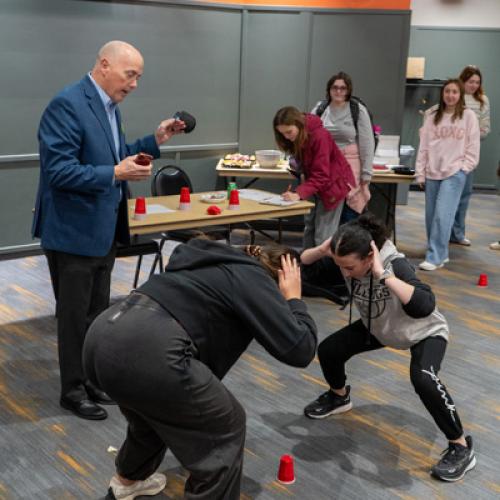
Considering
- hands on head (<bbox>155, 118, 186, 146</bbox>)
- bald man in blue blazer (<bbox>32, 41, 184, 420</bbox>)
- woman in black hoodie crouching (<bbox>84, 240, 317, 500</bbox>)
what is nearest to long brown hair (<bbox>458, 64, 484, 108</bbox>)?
hands on head (<bbox>155, 118, 186, 146</bbox>)

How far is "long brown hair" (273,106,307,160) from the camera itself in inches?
186

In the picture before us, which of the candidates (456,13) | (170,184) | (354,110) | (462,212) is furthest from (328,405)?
(456,13)

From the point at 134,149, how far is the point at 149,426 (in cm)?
171

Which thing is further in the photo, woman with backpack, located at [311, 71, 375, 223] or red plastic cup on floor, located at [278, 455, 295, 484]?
woman with backpack, located at [311, 71, 375, 223]

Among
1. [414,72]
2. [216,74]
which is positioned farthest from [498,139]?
[216,74]

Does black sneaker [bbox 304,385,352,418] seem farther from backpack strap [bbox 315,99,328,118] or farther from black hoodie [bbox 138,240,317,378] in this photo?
backpack strap [bbox 315,99,328,118]

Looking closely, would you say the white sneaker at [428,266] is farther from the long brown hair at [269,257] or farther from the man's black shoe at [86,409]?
the long brown hair at [269,257]

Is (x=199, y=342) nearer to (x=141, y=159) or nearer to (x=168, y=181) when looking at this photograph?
(x=141, y=159)

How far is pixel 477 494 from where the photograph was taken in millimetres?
2781

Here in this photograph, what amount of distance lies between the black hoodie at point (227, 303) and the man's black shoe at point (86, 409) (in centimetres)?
124

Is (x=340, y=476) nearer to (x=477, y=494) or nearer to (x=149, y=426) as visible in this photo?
(x=477, y=494)

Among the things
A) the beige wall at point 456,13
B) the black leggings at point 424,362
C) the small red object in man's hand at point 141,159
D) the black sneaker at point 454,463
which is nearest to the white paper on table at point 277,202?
the black leggings at point 424,362

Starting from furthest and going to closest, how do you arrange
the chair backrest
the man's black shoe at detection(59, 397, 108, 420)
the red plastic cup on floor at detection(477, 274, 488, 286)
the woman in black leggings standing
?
the red plastic cup on floor at detection(477, 274, 488, 286) → the chair backrest → the man's black shoe at detection(59, 397, 108, 420) → the woman in black leggings standing

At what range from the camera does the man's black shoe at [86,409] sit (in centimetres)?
325
